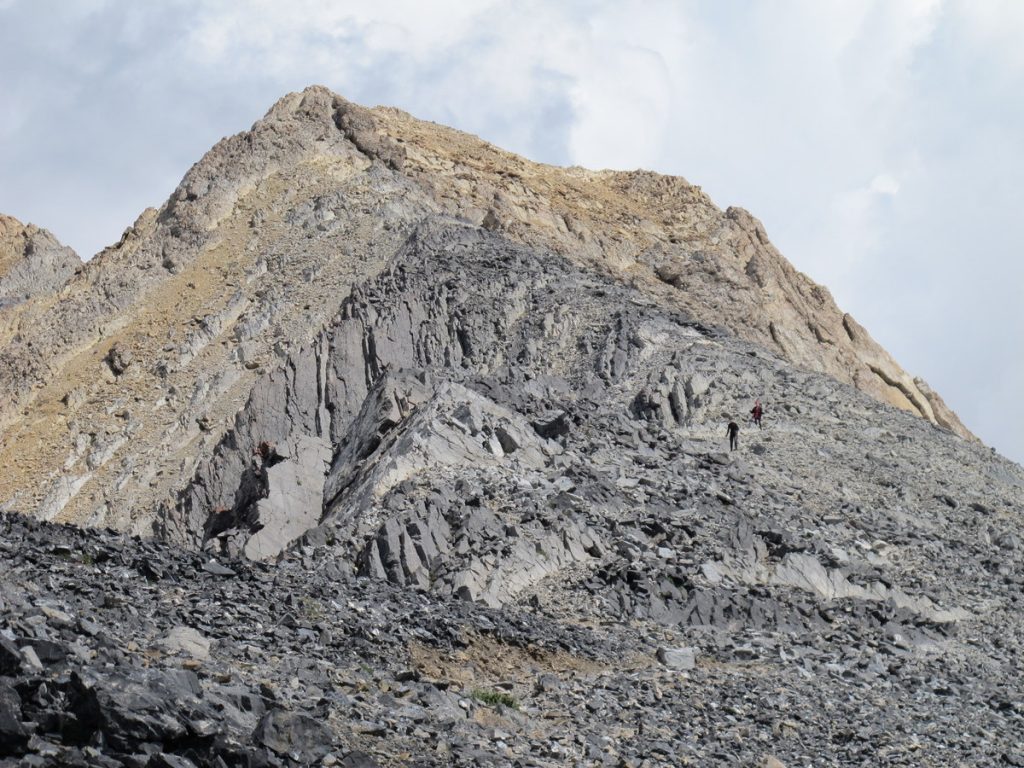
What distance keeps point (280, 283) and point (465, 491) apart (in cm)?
2145

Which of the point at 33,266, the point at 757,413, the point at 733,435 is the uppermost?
the point at 33,266

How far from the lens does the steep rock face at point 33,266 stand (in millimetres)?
A: 61719

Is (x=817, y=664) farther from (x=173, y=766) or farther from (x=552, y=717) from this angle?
(x=173, y=766)

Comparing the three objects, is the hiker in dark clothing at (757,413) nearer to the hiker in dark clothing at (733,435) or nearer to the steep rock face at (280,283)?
the hiker in dark clothing at (733,435)

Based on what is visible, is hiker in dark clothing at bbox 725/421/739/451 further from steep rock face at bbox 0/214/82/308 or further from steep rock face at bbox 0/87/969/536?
steep rock face at bbox 0/214/82/308

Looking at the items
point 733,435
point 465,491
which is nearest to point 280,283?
point 733,435

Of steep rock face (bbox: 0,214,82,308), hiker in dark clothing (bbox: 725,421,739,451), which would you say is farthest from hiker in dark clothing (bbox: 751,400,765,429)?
steep rock face (bbox: 0,214,82,308)

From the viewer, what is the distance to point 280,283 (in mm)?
48656

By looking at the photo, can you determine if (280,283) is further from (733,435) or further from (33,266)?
(33,266)

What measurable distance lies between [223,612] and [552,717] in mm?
4459

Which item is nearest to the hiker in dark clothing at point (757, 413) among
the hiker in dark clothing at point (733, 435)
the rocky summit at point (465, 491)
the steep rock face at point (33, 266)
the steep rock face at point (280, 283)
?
the rocky summit at point (465, 491)

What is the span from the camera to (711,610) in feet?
87.4

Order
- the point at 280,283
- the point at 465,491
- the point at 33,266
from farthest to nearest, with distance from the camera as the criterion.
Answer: the point at 33,266, the point at 280,283, the point at 465,491

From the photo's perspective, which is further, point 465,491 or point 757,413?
point 757,413
